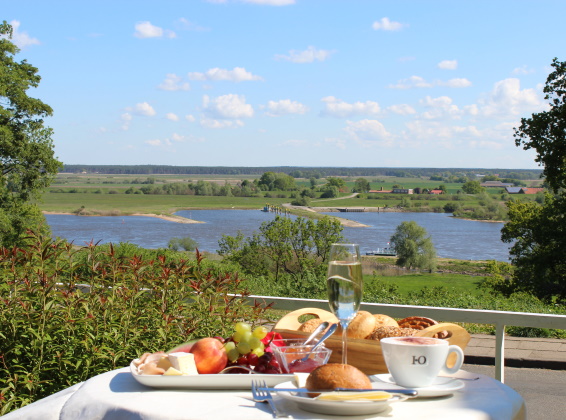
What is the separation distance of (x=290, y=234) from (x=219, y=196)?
254 feet

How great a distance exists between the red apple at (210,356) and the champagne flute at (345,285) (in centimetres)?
32

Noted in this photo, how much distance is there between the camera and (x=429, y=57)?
9444 centimetres

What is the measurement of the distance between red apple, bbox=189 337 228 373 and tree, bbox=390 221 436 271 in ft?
228

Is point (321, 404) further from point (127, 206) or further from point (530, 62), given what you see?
point (127, 206)

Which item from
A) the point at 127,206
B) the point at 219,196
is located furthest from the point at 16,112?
the point at 219,196

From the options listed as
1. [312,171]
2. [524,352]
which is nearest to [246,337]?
[524,352]

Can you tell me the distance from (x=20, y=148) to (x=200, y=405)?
28.9 meters

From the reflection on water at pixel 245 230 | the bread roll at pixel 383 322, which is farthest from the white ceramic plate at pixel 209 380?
the reflection on water at pixel 245 230

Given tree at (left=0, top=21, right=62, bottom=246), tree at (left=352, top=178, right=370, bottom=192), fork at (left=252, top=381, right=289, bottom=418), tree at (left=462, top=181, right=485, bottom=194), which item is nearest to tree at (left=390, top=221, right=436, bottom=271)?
tree at (left=462, top=181, right=485, bottom=194)

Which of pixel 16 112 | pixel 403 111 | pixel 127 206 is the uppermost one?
pixel 403 111

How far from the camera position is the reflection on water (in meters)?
77.4

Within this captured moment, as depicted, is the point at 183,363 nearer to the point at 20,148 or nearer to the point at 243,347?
the point at 243,347

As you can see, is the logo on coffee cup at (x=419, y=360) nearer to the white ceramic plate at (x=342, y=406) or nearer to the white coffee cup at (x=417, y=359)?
the white coffee cup at (x=417, y=359)

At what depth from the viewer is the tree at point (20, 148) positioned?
2673 centimetres
